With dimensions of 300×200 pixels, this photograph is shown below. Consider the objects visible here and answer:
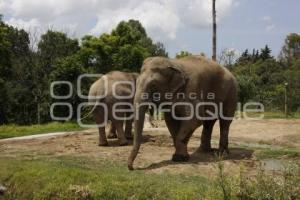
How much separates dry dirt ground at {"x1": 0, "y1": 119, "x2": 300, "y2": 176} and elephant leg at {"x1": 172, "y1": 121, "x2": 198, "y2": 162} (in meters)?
0.20

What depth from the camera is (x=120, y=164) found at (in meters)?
11.7

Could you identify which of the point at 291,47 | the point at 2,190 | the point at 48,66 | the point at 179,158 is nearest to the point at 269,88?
the point at 48,66

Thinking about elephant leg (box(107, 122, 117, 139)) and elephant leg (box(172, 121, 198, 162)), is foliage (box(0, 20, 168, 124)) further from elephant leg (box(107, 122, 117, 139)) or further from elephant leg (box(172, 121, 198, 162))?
elephant leg (box(172, 121, 198, 162))

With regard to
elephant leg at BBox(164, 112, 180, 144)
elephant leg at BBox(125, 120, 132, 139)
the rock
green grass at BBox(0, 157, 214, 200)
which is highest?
elephant leg at BBox(164, 112, 180, 144)

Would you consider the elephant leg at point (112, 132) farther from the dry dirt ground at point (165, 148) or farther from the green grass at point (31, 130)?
the green grass at point (31, 130)

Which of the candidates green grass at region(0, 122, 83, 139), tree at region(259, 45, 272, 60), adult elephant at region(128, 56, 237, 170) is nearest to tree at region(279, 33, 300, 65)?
tree at region(259, 45, 272, 60)

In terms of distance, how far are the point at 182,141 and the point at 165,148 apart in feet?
7.74

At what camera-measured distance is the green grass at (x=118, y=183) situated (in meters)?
7.95

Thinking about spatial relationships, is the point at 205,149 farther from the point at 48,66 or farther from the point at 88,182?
the point at 48,66

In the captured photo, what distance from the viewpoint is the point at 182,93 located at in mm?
12242

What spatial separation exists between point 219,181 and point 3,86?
83.2 ft

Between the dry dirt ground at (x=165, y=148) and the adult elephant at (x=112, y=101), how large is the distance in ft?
→ 1.71

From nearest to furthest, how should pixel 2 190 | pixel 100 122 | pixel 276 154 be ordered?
pixel 2 190
pixel 276 154
pixel 100 122

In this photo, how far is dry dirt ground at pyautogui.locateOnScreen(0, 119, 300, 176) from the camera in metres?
11.5
